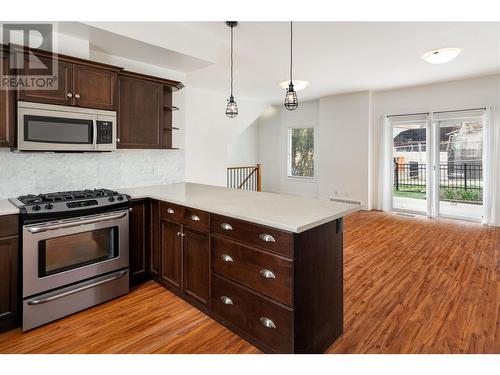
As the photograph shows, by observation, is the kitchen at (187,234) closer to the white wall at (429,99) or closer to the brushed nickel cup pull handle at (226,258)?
the brushed nickel cup pull handle at (226,258)

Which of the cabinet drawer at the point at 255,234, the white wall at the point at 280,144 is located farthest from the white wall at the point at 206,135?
the cabinet drawer at the point at 255,234

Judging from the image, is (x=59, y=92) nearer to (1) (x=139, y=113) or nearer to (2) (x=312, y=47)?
(1) (x=139, y=113)

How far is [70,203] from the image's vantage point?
2441 mm

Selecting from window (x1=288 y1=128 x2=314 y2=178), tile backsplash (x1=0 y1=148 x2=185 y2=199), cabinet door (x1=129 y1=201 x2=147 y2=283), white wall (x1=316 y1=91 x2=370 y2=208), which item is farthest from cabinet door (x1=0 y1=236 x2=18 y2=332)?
window (x1=288 y1=128 x2=314 y2=178)

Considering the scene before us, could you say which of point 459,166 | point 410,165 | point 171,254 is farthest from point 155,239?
point 459,166

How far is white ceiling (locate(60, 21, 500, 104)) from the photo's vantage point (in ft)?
10.5

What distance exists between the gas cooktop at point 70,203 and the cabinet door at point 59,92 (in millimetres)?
821

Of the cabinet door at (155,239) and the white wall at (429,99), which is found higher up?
the white wall at (429,99)

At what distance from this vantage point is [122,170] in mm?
3602

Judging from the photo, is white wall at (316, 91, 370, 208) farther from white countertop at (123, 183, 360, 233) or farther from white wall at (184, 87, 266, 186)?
white countertop at (123, 183, 360, 233)

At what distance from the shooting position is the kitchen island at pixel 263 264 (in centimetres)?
183
